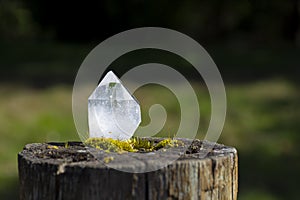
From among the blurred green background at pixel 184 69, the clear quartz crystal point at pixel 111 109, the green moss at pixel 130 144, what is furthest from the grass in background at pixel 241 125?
the clear quartz crystal point at pixel 111 109

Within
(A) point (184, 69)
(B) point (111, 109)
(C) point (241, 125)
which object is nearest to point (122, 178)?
(B) point (111, 109)

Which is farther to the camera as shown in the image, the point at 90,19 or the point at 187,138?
the point at 90,19

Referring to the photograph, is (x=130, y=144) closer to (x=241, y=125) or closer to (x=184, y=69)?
(x=241, y=125)

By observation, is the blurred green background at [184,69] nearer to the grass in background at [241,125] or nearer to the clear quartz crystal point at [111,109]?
the grass in background at [241,125]

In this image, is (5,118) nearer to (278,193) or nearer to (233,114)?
(233,114)

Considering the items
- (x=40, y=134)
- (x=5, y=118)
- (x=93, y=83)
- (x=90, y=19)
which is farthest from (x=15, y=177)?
(x=90, y=19)
